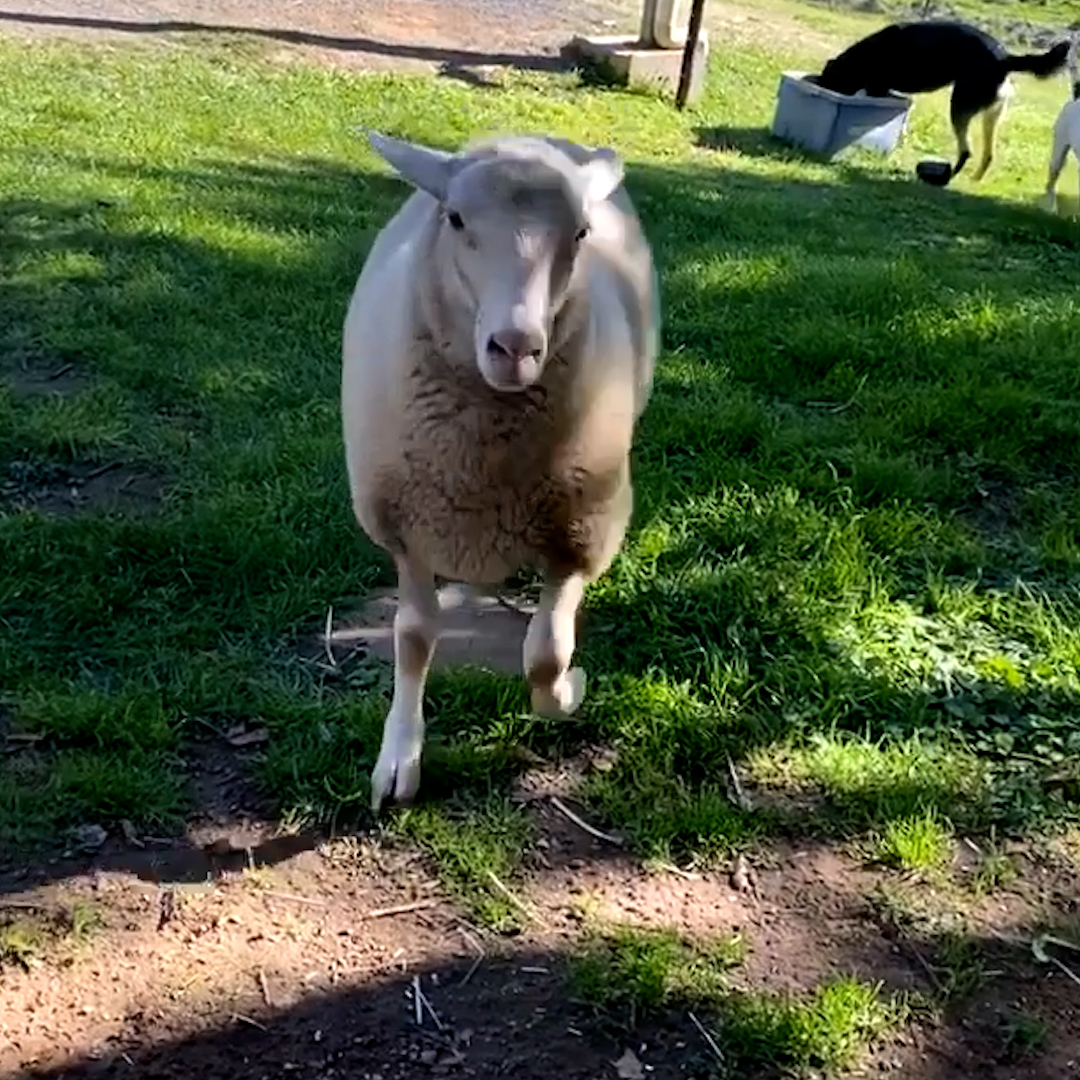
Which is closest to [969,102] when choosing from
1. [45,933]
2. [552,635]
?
[552,635]

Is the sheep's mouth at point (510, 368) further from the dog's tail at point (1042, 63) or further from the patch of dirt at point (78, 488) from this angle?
the dog's tail at point (1042, 63)

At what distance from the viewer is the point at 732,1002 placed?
2.54m

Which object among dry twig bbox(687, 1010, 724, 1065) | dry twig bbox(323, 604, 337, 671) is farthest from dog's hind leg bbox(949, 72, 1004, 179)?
dry twig bbox(687, 1010, 724, 1065)

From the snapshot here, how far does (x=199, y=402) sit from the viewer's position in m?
4.52

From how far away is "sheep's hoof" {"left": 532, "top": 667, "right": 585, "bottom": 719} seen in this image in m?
3.09

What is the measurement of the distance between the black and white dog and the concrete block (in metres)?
0.87

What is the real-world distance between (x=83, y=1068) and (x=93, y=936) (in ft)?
0.97

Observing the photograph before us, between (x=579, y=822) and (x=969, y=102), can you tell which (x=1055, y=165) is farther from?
(x=579, y=822)

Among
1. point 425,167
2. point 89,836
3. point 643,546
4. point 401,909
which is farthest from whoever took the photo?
point 643,546

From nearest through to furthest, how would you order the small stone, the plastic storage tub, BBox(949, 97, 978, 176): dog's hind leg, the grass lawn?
the small stone, the grass lawn, the plastic storage tub, BBox(949, 97, 978, 176): dog's hind leg

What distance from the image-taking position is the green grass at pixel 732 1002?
2.45 m

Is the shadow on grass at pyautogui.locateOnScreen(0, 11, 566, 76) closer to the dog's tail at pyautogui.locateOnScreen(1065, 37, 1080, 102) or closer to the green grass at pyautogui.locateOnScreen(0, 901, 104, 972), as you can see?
the dog's tail at pyautogui.locateOnScreen(1065, 37, 1080, 102)

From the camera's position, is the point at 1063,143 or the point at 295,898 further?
the point at 1063,143

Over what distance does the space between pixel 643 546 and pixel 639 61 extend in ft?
23.4
